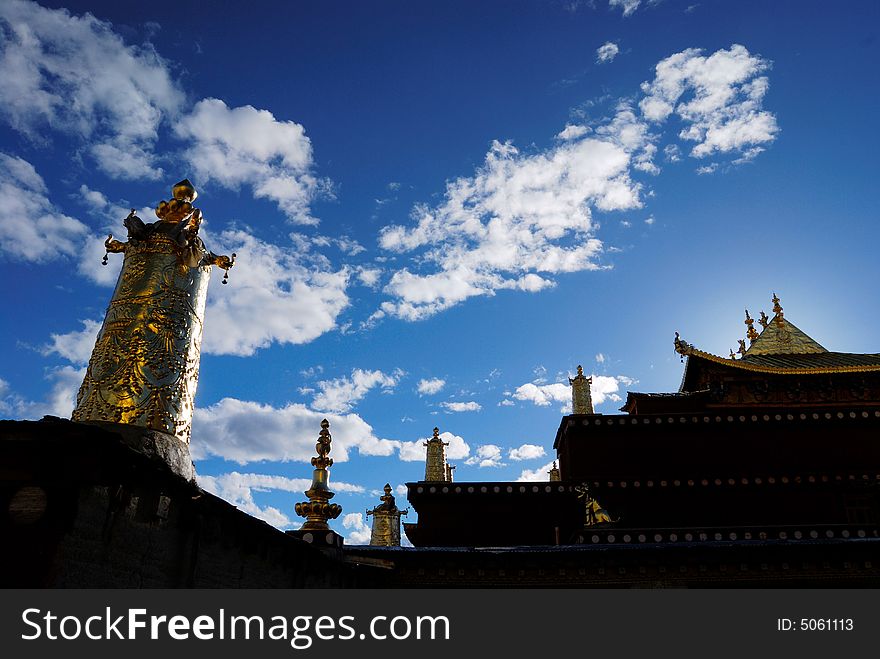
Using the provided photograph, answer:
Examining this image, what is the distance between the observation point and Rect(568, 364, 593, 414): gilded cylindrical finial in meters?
Result: 23.3

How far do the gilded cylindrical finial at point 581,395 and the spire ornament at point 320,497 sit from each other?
567 inches

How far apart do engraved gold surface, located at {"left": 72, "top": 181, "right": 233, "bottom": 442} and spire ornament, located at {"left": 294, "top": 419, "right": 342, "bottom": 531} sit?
13.0 ft

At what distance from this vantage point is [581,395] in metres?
23.6

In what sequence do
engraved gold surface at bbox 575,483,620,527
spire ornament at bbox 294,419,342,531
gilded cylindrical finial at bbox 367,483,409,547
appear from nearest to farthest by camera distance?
1. spire ornament at bbox 294,419,342,531
2. engraved gold surface at bbox 575,483,620,527
3. gilded cylindrical finial at bbox 367,483,409,547

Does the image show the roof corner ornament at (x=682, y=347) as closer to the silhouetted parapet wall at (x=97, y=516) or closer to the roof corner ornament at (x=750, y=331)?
the roof corner ornament at (x=750, y=331)

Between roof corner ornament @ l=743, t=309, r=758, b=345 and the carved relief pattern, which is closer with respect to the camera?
the carved relief pattern

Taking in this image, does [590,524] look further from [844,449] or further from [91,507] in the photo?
[91,507]

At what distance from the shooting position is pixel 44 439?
395cm

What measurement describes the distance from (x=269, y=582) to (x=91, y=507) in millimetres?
3100

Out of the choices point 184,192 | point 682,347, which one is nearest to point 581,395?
point 682,347

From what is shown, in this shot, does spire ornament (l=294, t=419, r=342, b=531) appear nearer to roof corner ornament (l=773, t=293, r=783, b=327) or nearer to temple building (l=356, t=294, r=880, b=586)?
temple building (l=356, t=294, r=880, b=586)

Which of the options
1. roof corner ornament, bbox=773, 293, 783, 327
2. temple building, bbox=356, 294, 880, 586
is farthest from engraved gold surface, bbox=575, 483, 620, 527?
roof corner ornament, bbox=773, 293, 783, 327
